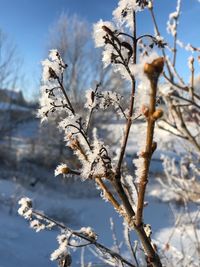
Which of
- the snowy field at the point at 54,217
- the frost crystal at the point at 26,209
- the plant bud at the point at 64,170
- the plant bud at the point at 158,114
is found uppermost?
the snowy field at the point at 54,217

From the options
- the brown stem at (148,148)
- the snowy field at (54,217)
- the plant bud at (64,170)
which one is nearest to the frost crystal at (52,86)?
the plant bud at (64,170)

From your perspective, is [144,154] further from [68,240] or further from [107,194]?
[68,240]

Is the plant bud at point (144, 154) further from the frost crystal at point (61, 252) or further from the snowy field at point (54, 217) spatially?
the snowy field at point (54, 217)

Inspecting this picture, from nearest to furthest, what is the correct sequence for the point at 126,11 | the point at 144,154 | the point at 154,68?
the point at 154,68 → the point at 144,154 → the point at 126,11

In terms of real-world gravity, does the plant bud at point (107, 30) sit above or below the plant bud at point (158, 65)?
above

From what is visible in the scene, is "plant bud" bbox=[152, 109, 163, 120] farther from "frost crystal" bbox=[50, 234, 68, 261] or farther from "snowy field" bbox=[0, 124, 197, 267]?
"snowy field" bbox=[0, 124, 197, 267]

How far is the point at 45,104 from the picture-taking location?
2.28 ft

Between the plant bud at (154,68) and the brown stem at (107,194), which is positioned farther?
the brown stem at (107,194)

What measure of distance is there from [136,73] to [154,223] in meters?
9.21

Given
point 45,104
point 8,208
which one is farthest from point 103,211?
point 45,104

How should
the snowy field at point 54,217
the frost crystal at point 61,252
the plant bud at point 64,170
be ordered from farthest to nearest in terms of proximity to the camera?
the snowy field at point 54,217, the frost crystal at point 61,252, the plant bud at point 64,170

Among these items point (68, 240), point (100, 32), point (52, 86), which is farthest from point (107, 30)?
point (68, 240)

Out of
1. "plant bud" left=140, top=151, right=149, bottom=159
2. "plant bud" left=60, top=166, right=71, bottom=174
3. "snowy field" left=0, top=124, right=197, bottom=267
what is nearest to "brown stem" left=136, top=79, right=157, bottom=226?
"plant bud" left=140, top=151, right=149, bottom=159

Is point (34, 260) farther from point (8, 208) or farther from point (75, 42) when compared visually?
point (75, 42)
